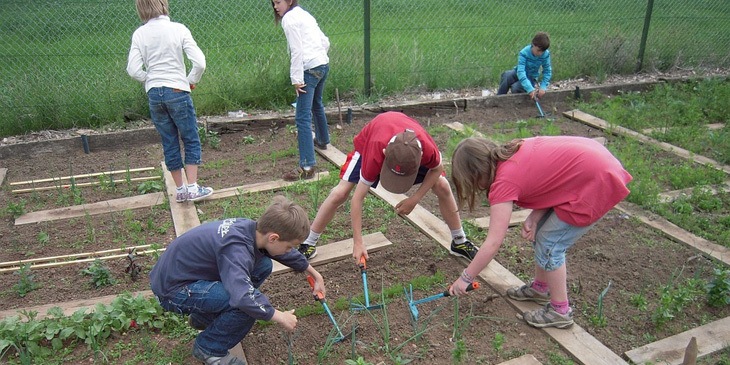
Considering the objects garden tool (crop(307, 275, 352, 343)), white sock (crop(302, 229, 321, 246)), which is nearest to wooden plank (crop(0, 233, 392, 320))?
white sock (crop(302, 229, 321, 246))

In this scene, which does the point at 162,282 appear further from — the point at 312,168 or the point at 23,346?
the point at 312,168

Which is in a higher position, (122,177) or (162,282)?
(162,282)

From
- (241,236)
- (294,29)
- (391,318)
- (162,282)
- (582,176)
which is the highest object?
(294,29)

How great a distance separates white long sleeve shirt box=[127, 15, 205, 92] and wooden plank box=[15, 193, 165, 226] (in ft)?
3.12

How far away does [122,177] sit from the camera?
5340 millimetres

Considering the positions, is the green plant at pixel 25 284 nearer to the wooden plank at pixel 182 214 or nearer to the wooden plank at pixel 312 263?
the wooden plank at pixel 312 263

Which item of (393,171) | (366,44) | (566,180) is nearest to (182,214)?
(393,171)

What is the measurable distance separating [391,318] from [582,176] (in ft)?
4.33

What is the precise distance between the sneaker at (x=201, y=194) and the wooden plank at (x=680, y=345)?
3.34 metres

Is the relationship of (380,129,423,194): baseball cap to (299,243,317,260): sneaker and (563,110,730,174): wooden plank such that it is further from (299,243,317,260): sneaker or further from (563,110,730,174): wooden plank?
→ (563,110,730,174): wooden plank

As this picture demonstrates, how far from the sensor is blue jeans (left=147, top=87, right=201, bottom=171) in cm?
446

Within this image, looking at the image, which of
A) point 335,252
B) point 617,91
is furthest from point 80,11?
point 617,91

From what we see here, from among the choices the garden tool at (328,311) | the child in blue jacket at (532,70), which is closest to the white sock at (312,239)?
the garden tool at (328,311)

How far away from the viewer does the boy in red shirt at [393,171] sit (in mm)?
2963
